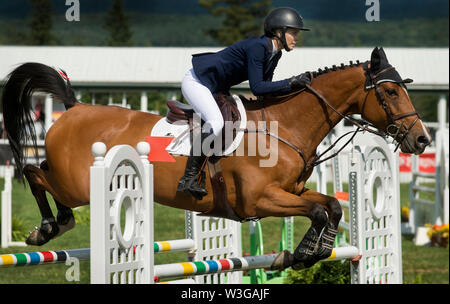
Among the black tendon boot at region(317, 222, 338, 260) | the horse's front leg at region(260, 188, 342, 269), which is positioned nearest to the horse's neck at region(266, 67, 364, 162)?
the horse's front leg at region(260, 188, 342, 269)

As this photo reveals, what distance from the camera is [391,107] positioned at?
14.2 feet

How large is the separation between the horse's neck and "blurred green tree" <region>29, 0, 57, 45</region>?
84.4ft

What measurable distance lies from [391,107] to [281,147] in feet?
2.22

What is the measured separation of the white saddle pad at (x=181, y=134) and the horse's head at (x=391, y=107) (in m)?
0.74

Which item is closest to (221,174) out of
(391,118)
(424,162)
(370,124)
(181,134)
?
(181,134)

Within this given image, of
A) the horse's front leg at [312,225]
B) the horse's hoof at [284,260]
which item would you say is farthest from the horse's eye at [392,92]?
the horse's hoof at [284,260]

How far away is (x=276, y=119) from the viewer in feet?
14.8

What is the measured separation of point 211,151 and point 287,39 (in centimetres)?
80

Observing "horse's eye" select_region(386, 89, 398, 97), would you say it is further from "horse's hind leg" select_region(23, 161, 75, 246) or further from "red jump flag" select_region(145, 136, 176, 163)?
"horse's hind leg" select_region(23, 161, 75, 246)

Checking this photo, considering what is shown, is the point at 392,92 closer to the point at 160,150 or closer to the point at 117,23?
the point at 160,150

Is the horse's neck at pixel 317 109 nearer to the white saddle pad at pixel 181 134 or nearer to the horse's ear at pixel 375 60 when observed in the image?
the horse's ear at pixel 375 60

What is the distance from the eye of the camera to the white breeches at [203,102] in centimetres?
433

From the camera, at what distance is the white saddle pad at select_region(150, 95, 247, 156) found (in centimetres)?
442
